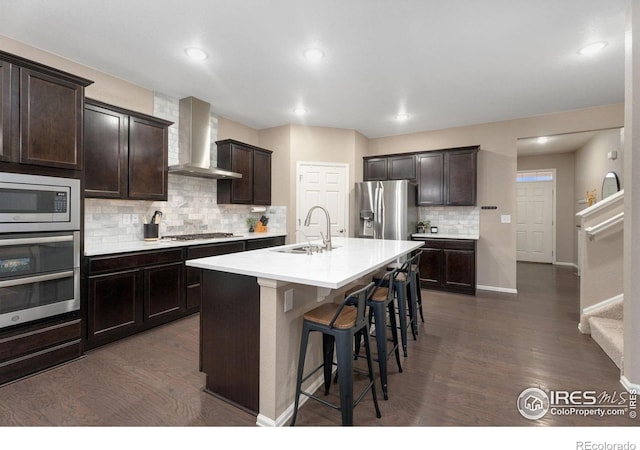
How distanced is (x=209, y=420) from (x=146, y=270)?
1.85 metres

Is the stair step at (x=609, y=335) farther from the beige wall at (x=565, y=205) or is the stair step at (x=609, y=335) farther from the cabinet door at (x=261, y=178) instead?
the beige wall at (x=565, y=205)

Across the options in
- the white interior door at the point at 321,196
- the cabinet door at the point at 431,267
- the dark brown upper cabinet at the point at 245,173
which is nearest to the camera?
the dark brown upper cabinet at the point at 245,173

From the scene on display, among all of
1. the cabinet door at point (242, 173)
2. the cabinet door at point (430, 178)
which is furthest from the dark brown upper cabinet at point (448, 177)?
the cabinet door at point (242, 173)

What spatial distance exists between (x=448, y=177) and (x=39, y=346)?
5455 millimetres

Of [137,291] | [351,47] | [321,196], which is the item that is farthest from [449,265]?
[137,291]

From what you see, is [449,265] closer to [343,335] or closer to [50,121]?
[343,335]

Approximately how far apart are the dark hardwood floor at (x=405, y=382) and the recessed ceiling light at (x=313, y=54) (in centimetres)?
295

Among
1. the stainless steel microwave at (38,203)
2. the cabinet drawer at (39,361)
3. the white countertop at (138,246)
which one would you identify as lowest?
the cabinet drawer at (39,361)

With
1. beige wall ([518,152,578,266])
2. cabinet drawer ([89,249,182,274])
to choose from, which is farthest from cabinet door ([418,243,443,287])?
beige wall ([518,152,578,266])

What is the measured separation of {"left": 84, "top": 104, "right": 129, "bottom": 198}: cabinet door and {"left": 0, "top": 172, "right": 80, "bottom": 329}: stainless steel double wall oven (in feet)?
1.55

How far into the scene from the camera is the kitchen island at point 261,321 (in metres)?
1.75

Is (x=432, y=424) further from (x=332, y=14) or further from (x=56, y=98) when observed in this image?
(x=56, y=98)

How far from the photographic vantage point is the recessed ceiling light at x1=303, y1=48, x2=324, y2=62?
9.43 ft
